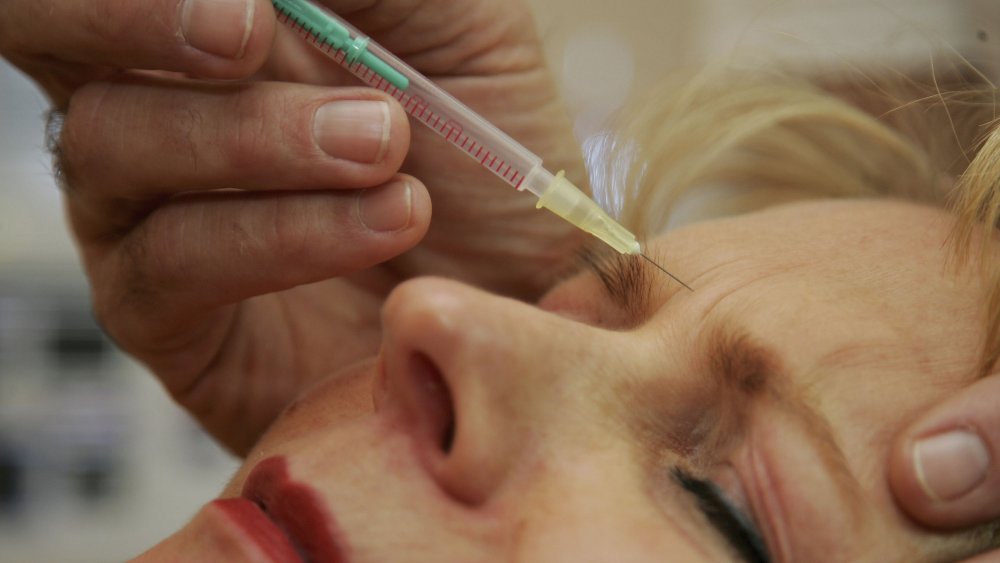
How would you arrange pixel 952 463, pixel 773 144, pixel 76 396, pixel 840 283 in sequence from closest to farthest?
1. pixel 952 463
2. pixel 840 283
3. pixel 773 144
4. pixel 76 396

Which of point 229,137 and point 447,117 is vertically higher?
point 447,117

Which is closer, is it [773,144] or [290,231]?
[290,231]

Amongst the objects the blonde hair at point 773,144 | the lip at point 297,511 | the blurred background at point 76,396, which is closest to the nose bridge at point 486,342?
the lip at point 297,511

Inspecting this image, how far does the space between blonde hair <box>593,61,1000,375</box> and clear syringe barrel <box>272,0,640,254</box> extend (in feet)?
1.28

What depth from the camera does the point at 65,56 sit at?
677 millimetres

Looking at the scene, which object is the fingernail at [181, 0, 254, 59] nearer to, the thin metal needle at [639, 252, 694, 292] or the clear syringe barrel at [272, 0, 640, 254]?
the clear syringe barrel at [272, 0, 640, 254]

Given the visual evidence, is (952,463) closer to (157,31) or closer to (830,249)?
(830,249)

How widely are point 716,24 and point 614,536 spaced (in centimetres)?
137

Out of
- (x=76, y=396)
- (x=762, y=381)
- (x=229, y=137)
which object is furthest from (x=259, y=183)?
(x=76, y=396)

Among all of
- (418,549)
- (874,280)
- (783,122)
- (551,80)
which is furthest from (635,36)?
(418,549)

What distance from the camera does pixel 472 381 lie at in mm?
519

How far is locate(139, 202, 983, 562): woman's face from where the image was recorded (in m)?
0.51

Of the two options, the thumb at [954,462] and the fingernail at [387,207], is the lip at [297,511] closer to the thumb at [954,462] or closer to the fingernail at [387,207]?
the fingernail at [387,207]

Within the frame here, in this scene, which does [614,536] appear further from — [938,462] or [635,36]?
[635,36]
